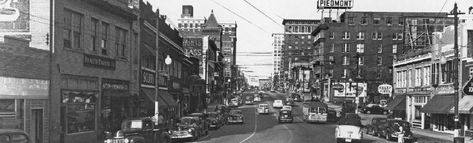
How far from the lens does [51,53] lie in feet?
86.6

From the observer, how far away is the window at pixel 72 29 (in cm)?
2860

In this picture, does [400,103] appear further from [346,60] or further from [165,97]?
[346,60]

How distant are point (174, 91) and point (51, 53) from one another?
3246 cm

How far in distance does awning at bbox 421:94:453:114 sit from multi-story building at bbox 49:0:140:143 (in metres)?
24.2

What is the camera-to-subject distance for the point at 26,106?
2391 cm

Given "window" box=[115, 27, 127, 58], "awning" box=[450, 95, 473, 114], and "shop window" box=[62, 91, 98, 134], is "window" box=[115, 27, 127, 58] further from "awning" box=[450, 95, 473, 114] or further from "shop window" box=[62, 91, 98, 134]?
"awning" box=[450, 95, 473, 114]

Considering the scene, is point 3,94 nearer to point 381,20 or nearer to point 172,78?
point 172,78

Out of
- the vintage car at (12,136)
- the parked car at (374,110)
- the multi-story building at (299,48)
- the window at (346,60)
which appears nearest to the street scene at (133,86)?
the vintage car at (12,136)

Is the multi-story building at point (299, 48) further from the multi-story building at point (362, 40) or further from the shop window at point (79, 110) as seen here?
the shop window at point (79, 110)

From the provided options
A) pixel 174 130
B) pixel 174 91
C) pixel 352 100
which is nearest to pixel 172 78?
pixel 174 91

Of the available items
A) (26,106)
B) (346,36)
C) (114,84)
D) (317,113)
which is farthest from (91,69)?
(346,36)

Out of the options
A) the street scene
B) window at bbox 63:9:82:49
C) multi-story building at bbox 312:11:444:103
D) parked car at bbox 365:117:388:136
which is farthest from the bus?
multi-story building at bbox 312:11:444:103

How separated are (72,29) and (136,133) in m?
7.76

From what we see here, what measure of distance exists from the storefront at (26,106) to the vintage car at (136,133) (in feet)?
11.0
